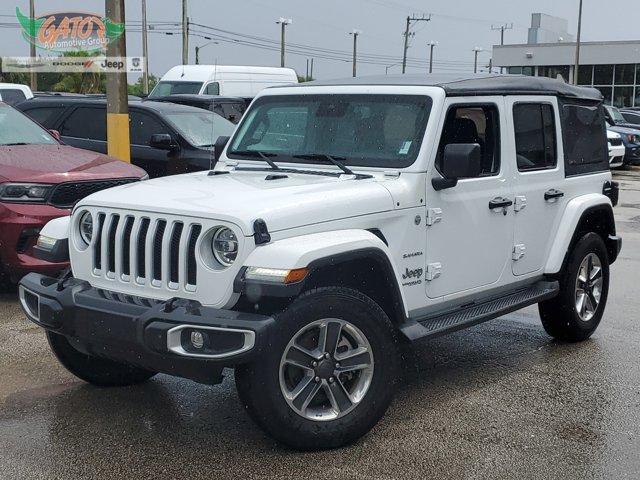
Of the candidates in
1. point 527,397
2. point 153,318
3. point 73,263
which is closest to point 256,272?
point 153,318


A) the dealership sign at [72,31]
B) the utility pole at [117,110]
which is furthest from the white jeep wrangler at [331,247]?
the dealership sign at [72,31]

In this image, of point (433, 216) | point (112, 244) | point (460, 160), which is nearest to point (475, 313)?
point (433, 216)

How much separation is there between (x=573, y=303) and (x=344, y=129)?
2194 mm

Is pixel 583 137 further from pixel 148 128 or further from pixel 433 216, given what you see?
pixel 148 128

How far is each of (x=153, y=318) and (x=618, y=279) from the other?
6.25 meters

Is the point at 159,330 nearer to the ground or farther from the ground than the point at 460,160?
nearer to the ground

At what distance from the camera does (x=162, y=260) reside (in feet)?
13.5

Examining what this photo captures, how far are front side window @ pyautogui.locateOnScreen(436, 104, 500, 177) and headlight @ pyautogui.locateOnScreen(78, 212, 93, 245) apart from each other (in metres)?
2.05

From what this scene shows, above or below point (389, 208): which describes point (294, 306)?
below

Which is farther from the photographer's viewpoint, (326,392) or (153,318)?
(326,392)

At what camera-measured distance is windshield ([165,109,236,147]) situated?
1099 cm

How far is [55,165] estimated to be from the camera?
754cm

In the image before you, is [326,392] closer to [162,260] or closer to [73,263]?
[162,260]

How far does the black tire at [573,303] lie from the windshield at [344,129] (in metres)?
1.83
